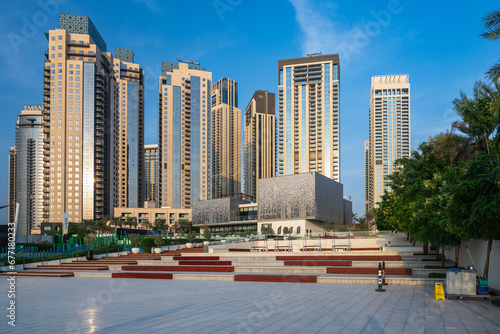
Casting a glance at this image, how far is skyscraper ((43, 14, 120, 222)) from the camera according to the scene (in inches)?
5007

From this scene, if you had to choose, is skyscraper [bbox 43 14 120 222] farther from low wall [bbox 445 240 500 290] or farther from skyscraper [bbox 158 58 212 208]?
low wall [bbox 445 240 500 290]

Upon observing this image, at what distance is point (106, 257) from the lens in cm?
3656

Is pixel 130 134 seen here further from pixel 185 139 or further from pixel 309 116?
pixel 309 116

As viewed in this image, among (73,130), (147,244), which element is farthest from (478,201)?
(73,130)

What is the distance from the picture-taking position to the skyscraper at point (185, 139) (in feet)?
539

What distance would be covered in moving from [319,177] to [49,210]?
3175 inches

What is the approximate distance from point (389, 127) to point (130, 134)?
11540 centimetres

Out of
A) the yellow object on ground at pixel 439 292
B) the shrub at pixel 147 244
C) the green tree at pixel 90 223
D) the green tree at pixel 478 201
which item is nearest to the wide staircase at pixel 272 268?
the yellow object on ground at pixel 439 292

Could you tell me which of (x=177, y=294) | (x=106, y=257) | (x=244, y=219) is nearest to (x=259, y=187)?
(x=244, y=219)

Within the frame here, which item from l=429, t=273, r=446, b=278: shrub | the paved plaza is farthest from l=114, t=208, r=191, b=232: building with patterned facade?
the paved plaza

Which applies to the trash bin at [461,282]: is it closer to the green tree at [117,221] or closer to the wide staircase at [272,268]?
the wide staircase at [272,268]

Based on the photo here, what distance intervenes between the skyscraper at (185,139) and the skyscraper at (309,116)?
3080cm

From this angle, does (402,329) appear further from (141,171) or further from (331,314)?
(141,171)

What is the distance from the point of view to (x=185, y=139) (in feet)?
553
